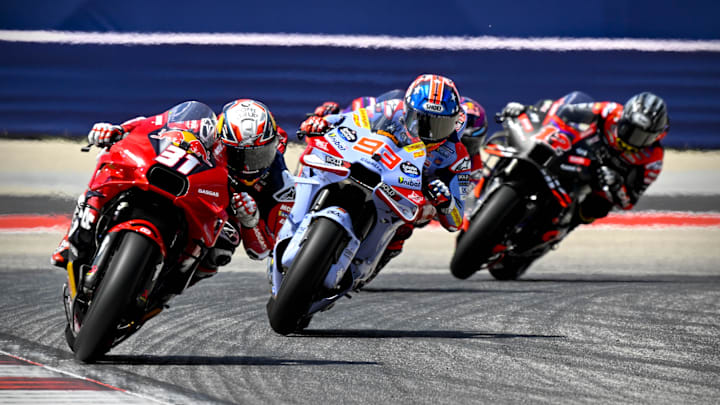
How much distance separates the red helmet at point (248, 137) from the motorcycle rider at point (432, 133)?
85 centimetres

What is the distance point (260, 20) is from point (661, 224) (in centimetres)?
532

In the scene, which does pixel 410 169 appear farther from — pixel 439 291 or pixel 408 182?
pixel 439 291

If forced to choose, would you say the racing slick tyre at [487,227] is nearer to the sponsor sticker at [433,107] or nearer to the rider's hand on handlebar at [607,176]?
the rider's hand on handlebar at [607,176]

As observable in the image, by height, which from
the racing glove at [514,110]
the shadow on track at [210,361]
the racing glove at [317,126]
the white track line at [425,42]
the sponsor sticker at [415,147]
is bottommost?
the white track line at [425,42]

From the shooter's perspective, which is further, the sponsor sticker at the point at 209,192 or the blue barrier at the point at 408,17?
the blue barrier at the point at 408,17

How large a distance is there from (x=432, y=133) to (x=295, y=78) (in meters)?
7.01

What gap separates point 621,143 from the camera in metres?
10.2

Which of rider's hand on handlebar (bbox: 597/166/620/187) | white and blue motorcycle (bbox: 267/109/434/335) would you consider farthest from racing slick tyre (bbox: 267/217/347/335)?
rider's hand on handlebar (bbox: 597/166/620/187)

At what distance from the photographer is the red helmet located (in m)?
6.23

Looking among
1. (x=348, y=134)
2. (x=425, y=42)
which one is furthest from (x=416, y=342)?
(x=425, y=42)

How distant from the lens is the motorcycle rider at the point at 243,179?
5836 millimetres

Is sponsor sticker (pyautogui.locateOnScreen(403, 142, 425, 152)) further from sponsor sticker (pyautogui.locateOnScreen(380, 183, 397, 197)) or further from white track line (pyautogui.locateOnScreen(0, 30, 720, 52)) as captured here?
white track line (pyautogui.locateOnScreen(0, 30, 720, 52))

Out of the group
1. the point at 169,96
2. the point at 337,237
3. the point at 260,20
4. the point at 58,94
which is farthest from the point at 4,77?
the point at 337,237

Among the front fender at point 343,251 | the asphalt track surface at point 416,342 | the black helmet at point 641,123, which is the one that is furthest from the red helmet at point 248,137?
the black helmet at point 641,123
